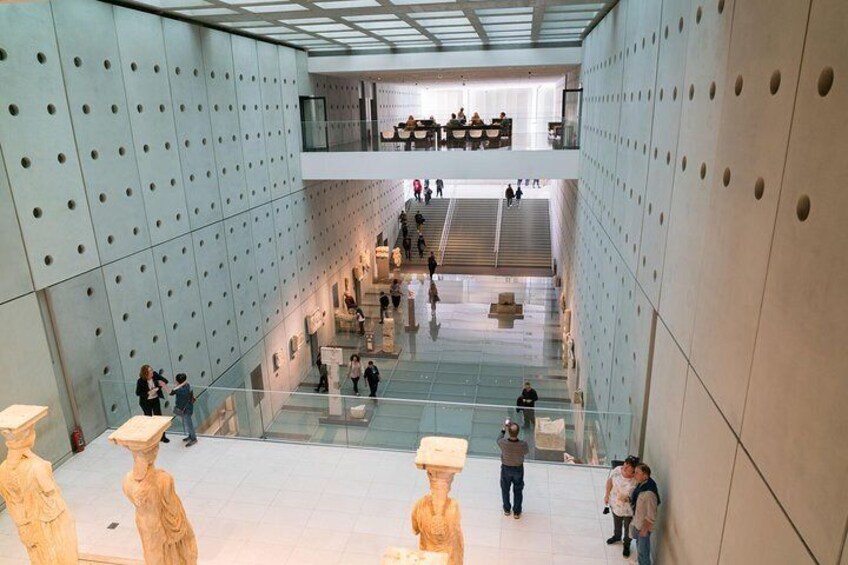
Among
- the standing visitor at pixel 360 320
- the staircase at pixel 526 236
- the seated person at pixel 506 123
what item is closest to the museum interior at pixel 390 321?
the seated person at pixel 506 123

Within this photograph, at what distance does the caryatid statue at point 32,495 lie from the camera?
576 cm

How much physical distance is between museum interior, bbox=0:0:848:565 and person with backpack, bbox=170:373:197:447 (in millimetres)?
45

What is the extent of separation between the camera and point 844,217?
10.0ft

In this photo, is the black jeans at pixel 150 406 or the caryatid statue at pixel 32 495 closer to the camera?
the caryatid statue at pixel 32 495

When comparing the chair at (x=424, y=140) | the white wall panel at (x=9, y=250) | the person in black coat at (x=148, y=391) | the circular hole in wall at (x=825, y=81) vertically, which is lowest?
the person in black coat at (x=148, y=391)

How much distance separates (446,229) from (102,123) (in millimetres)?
23840

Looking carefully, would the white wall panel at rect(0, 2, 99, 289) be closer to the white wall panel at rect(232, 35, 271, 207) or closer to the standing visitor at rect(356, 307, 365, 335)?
the white wall panel at rect(232, 35, 271, 207)

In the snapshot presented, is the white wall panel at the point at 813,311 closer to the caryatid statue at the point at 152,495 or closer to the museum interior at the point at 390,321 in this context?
the museum interior at the point at 390,321

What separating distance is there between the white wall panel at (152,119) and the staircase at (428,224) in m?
18.8

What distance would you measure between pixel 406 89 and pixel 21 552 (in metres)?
33.7

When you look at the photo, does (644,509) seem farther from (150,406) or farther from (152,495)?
(150,406)

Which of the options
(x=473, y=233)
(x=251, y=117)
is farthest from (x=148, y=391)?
(x=473, y=233)

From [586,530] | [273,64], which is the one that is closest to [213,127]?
[273,64]

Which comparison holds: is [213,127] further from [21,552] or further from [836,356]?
[836,356]
